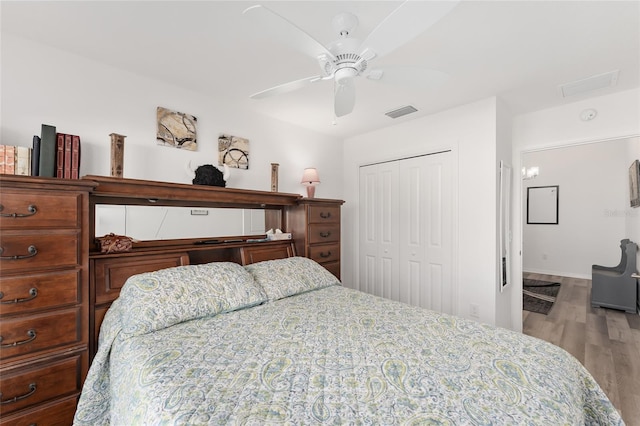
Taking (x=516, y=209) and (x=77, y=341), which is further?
(x=516, y=209)

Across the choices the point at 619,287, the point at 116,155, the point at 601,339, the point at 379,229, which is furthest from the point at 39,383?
the point at 619,287

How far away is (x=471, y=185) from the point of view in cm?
280

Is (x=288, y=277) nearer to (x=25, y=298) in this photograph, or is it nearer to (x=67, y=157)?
(x=25, y=298)

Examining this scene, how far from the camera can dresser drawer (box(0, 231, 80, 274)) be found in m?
1.38

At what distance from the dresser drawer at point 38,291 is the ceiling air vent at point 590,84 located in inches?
152

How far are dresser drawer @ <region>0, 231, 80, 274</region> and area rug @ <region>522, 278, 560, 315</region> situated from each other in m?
4.90

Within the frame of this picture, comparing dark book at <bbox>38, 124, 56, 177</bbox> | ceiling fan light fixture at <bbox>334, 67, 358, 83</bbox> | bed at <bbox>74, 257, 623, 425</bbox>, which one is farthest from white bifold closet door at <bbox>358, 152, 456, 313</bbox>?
dark book at <bbox>38, 124, 56, 177</bbox>

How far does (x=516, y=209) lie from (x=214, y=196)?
3.23 m

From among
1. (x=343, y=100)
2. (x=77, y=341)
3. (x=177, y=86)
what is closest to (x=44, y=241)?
(x=77, y=341)

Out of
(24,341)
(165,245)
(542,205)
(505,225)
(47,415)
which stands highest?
(542,205)

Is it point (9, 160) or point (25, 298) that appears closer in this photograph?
point (25, 298)

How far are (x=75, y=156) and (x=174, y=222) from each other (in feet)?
2.50

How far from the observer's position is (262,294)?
1.98 metres

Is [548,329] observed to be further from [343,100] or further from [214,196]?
[214,196]
